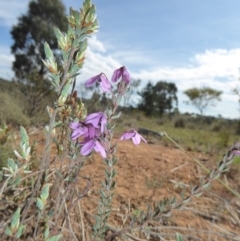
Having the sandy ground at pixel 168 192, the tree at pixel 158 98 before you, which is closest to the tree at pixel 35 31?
the tree at pixel 158 98

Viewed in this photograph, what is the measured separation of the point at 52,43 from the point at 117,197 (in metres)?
23.9

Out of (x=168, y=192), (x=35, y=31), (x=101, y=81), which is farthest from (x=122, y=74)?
(x=35, y=31)

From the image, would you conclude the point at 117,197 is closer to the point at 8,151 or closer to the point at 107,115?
the point at 8,151

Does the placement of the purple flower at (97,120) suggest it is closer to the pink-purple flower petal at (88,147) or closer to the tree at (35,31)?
the pink-purple flower petal at (88,147)

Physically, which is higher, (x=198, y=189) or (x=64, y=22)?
(x=64, y=22)

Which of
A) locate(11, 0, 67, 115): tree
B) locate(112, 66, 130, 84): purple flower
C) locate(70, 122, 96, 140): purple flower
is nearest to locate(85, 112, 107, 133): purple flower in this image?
locate(70, 122, 96, 140): purple flower

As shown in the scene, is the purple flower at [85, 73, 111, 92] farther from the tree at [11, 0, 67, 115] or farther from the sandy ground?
the tree at [11, 0, 67, 115]

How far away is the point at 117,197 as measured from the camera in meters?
2.10

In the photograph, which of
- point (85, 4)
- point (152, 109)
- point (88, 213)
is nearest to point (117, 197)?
point (88, 213)

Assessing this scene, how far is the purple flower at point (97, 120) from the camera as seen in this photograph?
97 cm

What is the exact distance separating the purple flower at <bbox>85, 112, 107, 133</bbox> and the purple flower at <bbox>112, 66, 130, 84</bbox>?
0.12 meters

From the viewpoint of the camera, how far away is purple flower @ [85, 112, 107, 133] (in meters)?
0.97

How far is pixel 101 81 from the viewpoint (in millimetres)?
989

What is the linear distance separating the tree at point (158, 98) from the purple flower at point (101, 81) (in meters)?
28.7
